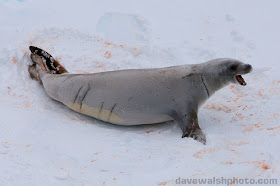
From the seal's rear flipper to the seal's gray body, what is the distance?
0.85 metres

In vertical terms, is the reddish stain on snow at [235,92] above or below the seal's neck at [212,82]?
below

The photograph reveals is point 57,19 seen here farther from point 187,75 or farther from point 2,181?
point 2,181

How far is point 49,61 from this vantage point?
5.39 meters

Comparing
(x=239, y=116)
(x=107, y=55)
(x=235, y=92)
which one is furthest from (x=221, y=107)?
(x=107, y=55)

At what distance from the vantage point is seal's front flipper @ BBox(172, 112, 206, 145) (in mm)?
3973

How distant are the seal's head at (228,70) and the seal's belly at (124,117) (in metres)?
0.78

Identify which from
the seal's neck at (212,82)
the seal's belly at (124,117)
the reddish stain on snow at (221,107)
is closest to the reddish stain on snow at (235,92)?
the reddish stain on snow at (221,107)

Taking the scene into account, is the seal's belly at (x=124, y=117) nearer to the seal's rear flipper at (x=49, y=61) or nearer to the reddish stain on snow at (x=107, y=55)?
the seal's rear flipper at (x=49, y=61)

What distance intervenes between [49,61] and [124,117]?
5.61 ft

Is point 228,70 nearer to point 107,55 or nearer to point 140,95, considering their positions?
point 140,95

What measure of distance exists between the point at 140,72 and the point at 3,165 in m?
2.09

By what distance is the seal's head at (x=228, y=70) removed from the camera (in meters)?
4.23

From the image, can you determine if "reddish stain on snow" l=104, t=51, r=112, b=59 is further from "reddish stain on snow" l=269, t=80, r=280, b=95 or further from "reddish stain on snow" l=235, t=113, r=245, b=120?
"reddish stain on snow" l=269, t=80, r=280, b=95

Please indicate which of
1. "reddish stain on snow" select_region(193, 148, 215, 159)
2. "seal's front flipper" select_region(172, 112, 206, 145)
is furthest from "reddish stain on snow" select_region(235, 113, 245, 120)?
"reddish stain on snow" select_region(193, 148, 215, 159)
